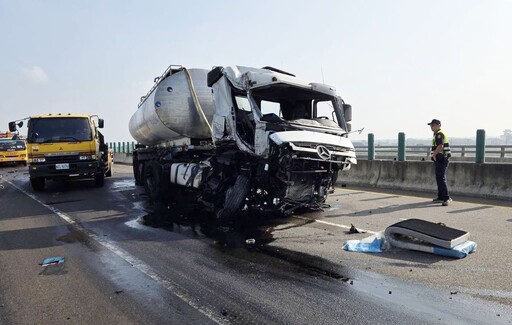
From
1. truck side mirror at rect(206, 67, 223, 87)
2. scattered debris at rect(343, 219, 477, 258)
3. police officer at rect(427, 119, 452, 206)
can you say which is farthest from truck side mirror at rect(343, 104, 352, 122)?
scattered debris at rect(343, 219, 477, 258)

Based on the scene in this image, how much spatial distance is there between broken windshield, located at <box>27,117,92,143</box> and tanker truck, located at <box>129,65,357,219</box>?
4.39m

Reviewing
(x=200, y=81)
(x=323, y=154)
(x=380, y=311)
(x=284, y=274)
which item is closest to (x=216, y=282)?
(x=284, y=274)

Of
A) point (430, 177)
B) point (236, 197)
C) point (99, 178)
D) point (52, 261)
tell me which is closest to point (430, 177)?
point (430, 177)

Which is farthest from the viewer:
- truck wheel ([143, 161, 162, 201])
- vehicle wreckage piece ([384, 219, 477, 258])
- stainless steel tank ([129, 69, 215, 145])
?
truck wheel ([143, 161, 162, 201])

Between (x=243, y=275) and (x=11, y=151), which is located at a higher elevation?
(x=11, y=151)

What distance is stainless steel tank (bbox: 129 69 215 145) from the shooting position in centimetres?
943

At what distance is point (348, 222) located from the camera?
732 centimetres

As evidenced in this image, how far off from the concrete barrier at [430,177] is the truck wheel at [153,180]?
669cm

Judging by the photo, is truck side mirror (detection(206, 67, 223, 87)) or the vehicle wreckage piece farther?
truck side mirror (detection(206, 67, 223, 87))

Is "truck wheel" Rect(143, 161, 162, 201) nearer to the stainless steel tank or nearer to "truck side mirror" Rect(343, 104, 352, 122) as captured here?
the stainless steel tank

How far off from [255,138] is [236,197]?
1.10 metres

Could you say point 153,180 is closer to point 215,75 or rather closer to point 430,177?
point 215,75

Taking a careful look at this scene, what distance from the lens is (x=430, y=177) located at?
11.5 m

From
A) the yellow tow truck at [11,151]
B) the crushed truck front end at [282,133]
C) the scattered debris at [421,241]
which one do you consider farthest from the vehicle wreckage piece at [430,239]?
the yellow tow truck at [11,151]
